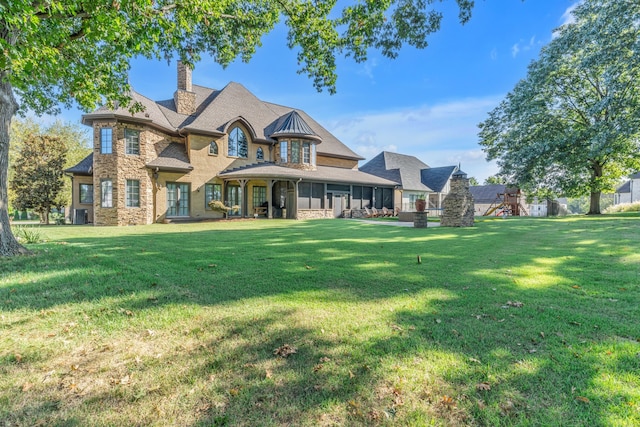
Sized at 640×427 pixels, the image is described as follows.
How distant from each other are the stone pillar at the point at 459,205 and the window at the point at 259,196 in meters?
13.7

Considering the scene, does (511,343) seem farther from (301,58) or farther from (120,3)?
(301,58)

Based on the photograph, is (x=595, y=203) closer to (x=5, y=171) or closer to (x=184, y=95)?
(x=184, y=95)

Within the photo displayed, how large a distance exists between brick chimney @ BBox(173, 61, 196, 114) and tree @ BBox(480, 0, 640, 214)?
2359cm

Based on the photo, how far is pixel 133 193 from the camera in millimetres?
18734

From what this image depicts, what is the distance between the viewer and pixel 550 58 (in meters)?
19.1

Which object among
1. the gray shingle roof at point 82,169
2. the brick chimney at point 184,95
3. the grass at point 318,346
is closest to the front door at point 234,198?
the brick chimney at point 184,95

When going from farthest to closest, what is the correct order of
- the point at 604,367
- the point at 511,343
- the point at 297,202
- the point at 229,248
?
the point at 297,202 < the point at 229,248 < the point at 511,343 < the point at 604,367

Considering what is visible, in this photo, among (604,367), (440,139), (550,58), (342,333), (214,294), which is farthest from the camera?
(440,139)

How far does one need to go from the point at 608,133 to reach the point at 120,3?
861 inches

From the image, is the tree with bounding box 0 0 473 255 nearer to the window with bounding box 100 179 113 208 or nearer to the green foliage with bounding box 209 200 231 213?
the window with bounding box 100 179 113 208

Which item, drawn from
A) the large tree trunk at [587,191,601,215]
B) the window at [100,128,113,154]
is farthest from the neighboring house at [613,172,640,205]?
the window at [100,128,113,154]

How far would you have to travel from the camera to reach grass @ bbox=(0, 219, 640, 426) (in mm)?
2121

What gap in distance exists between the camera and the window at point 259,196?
2331 cm

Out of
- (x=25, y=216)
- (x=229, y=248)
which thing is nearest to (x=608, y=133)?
(x=229, y=248)
